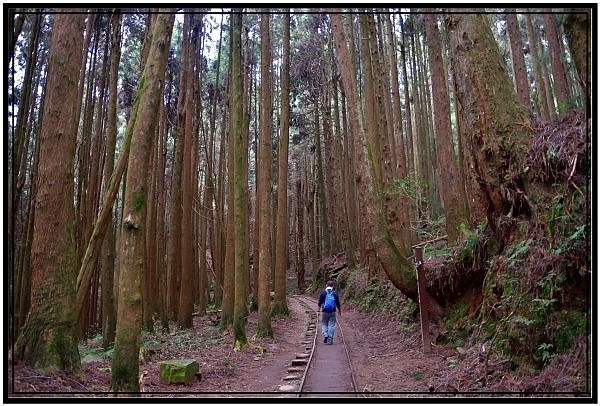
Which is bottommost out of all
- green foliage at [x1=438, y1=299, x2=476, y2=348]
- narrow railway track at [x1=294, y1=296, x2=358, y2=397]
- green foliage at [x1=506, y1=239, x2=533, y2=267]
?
narrow railway track at [x1=294, y1=296, x2=358, y2=397]

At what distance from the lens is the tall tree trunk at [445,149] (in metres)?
11.3

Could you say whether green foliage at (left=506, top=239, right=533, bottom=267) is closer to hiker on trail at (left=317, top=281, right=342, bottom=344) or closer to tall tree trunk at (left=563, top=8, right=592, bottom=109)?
tall tree trunk at (left=563, top=8, right=592, bottom=109)

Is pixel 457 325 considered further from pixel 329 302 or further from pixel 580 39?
pixel 580 39

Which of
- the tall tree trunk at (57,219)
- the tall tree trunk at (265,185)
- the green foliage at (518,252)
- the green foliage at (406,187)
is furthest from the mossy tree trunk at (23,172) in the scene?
the green foliage at (406,187)

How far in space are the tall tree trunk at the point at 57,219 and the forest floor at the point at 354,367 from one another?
20.1 inches

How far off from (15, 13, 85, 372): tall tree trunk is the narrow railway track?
3.23 m

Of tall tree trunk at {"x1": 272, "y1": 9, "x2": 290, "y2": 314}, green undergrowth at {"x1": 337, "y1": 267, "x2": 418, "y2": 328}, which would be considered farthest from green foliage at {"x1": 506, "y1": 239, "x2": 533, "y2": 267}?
tall tree trunk at {"x1": 272, "y1": 9, "x2": 290, "y2": 314}

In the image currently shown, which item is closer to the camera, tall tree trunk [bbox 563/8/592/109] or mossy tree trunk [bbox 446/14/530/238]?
tall tree trunk [bbox 563/8/592/109]

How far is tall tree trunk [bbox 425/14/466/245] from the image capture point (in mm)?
11329

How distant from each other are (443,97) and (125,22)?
9.70 m

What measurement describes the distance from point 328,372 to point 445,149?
686 centimetres

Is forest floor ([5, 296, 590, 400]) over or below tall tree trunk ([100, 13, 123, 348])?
below

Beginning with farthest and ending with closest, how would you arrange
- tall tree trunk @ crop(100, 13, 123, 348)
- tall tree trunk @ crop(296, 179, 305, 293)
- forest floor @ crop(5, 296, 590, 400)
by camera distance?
tall tree trunk @ crop(296, 179, 305, 293) < tall tree trunk @ crop(100, 13, 123, 348) < forest floor @ crop(5, 296, 590, 400)

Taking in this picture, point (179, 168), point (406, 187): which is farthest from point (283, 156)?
point (406, 187)
